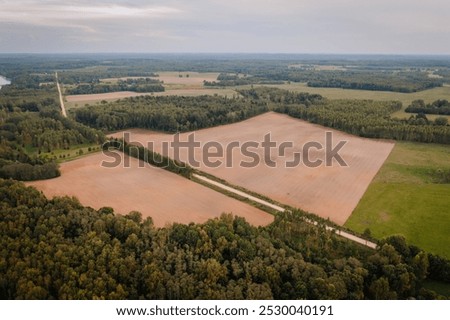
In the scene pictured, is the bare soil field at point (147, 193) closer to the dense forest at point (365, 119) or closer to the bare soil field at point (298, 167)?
the bare soil field at point (298, 167)

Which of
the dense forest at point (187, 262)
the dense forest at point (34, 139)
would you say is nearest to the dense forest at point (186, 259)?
the dense forest at point (187, 262)

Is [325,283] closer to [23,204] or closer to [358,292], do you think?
[358,292]

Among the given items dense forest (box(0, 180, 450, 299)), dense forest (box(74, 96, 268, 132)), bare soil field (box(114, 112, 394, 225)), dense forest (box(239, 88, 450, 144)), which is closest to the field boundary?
dense forest (box(0, 180, 450, 299))

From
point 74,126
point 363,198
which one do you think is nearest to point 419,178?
point 363,198

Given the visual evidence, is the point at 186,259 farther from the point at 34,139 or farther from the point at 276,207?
the point at 34,139

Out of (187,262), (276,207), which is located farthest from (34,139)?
(187,262)
